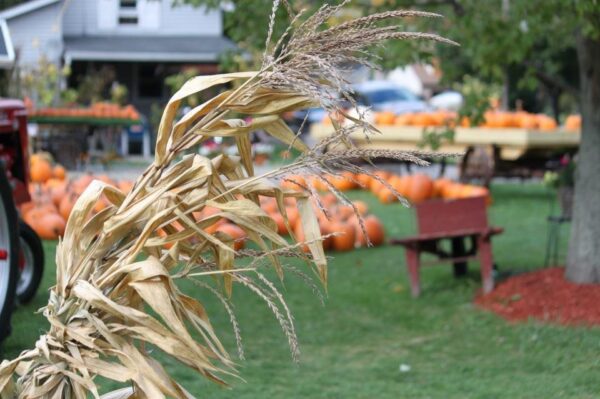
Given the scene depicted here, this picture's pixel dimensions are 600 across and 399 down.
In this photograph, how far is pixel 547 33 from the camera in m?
10.1

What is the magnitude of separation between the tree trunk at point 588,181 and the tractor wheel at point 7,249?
4.33 m

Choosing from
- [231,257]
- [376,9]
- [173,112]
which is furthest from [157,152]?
[376,9]

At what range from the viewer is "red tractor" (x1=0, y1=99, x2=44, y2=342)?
5.89 meters

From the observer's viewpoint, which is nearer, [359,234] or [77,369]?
[77,369]

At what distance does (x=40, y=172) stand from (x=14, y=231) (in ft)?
26.6

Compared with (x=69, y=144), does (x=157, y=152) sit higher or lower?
higher

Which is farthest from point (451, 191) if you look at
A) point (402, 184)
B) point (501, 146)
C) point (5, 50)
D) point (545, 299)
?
point (5, 50)

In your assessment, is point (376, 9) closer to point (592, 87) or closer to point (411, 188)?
point (592, 87)

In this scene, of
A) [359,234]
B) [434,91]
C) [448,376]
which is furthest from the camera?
[434,91]

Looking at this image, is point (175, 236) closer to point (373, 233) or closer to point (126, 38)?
point (373, 233)

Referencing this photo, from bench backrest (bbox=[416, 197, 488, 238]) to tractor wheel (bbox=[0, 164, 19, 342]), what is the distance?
403cm

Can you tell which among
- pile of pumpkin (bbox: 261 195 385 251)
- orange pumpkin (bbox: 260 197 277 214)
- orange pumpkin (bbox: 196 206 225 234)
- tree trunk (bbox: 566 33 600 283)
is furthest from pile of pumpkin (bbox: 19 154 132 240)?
tree trunk (bbox: 566 33 600 283)

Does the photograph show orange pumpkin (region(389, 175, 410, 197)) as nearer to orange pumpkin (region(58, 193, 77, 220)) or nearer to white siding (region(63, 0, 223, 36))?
orange pumpkin (region(58, 193, 77, 220))

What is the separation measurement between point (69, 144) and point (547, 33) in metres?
12.9
